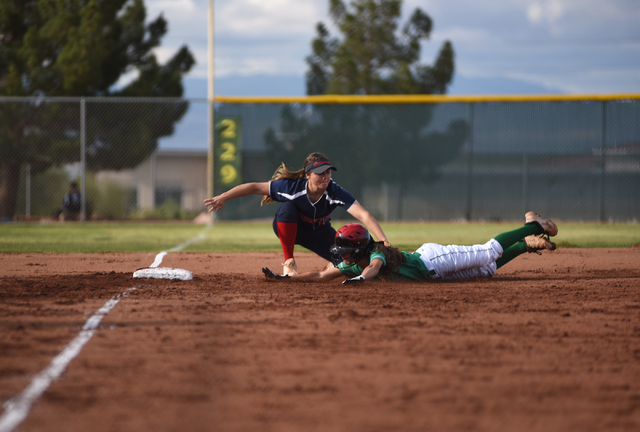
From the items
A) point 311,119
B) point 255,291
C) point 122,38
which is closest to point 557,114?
point 311,119

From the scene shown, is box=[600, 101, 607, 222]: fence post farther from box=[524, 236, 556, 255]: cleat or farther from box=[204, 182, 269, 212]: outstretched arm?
box=[204, 182, 269, 212]: outstretched arm

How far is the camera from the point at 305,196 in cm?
559

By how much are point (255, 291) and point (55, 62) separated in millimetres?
14683

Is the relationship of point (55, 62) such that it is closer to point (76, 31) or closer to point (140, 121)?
point (76, 31)

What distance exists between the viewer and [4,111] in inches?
587

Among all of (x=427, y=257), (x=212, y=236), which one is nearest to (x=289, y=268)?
(x=427, y=257)

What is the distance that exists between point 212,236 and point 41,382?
8.57m

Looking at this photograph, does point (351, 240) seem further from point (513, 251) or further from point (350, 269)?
point (513, 251)

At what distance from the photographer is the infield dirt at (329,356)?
2.11 metres

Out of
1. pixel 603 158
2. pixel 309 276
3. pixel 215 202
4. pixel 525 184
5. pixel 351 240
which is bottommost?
pixel 309 276

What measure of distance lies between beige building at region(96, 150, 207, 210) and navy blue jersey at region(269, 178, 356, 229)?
11060mm

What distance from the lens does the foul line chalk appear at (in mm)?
2053

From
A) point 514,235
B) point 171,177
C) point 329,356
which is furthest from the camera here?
point 171,177

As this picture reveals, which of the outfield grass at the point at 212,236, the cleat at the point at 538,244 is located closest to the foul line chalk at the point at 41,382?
the cleat at the point at 538,244
